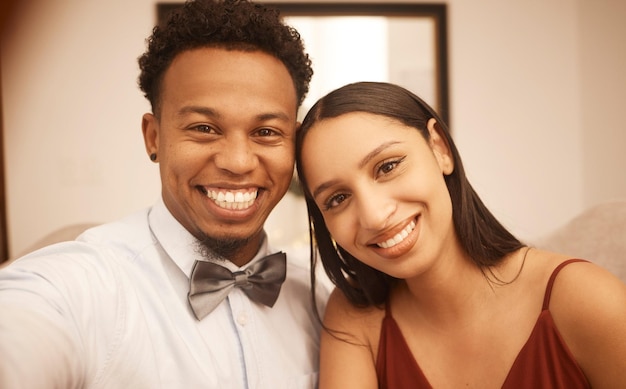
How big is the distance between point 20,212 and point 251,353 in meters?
2.56

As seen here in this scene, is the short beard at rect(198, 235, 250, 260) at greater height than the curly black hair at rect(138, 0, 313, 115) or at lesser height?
lesser

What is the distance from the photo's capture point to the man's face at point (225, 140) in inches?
A: 50.4

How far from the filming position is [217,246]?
1.34 m

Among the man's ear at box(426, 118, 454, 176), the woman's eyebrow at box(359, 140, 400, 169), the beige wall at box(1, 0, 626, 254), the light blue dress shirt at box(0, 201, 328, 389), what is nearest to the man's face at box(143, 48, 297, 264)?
the light blue dress shirt at box(0, 201, 328, 389)

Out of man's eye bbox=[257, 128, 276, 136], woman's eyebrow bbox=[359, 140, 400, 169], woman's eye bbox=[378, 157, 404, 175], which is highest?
man's eye bbox=[257, 128, 276, 136]

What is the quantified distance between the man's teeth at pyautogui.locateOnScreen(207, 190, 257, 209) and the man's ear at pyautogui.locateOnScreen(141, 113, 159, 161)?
282 mm

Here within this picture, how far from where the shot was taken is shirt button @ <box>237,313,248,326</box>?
1.30 metres

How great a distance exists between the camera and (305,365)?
141 centimetres

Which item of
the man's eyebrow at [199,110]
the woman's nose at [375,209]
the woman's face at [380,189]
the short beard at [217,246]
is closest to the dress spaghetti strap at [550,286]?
the woman's face at [380,189]

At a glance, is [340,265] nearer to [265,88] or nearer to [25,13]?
[265,88]

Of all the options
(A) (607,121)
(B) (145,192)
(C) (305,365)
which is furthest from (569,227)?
(B) (145,192)

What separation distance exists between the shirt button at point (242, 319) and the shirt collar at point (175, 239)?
Answer: 0.13 metres

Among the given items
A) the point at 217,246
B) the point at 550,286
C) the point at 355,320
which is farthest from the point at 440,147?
the point at 217,246

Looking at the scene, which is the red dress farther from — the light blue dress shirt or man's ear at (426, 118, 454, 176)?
the light blue dress shirt
